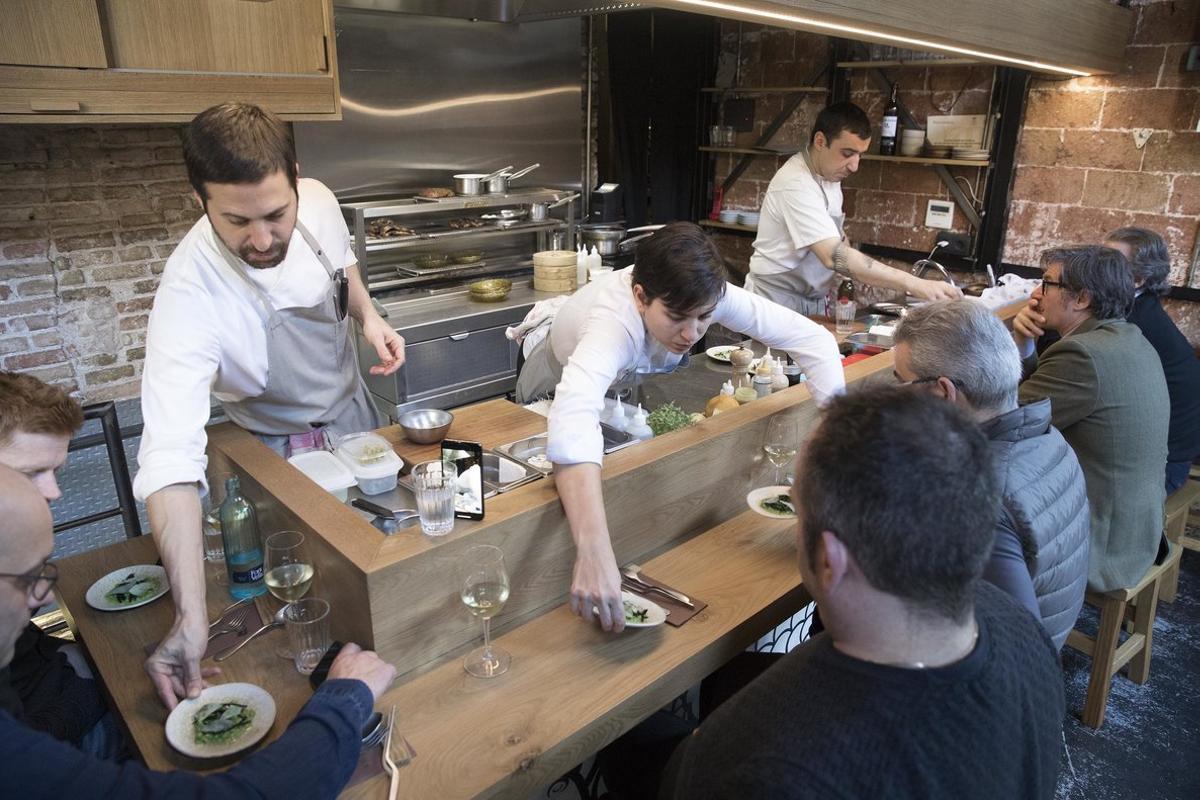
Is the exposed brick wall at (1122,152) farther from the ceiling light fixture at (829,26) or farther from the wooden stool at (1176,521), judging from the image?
the wooden stool at (1176,521)

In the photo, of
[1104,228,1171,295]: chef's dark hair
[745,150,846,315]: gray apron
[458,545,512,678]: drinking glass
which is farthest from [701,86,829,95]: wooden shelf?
[458,545,512,678]: drinking glass

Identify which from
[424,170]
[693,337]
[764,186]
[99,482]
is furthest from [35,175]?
[764,186]

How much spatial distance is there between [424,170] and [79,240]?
2.01m

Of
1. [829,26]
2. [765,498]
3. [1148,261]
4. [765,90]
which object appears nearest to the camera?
[765,498]

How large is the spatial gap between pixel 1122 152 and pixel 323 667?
4723 millimetres

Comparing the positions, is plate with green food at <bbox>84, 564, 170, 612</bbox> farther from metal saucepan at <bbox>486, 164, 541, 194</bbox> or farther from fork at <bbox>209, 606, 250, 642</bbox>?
metal saucepan at <bbox>486, 164, 541, 194</bbox>

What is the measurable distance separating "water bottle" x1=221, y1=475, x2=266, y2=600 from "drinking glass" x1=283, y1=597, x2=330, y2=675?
29 centimetres

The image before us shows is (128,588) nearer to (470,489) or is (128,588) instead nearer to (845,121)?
(470,489)

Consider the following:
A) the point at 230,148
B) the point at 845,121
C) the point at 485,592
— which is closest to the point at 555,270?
the point at 845,121

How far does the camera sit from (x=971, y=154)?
4711mm

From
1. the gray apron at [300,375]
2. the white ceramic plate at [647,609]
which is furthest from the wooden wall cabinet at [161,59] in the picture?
the white ceramic plate at [647,609]

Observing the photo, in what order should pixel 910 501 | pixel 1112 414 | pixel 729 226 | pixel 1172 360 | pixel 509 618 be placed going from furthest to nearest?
pixel 729 226
pixel 1172 360
pixel 1112 414
pixel 509 618
pixel 910 501

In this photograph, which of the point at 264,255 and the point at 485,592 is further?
the point at 264,255

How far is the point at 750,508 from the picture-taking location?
214cm
